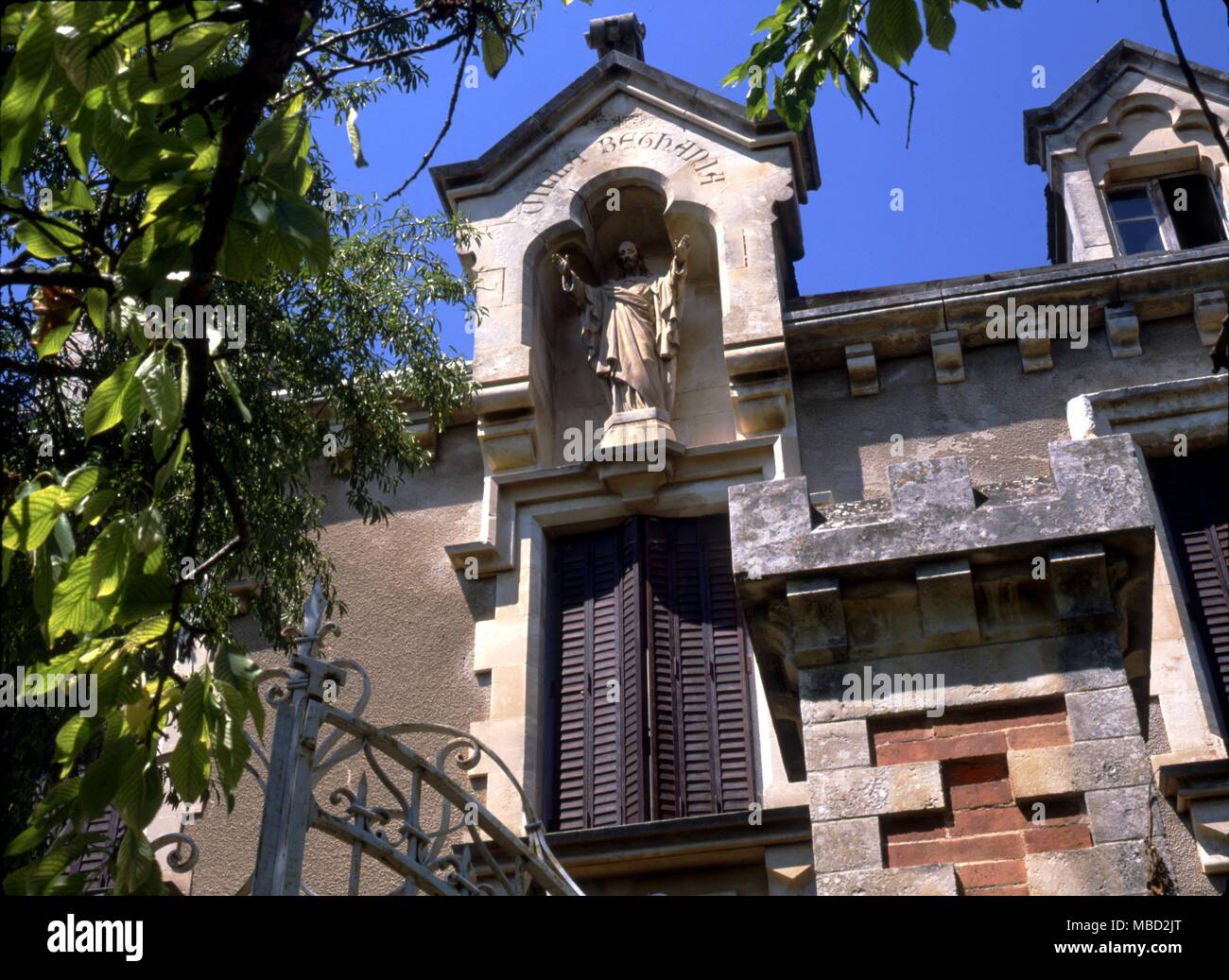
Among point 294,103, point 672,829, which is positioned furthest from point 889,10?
point 672,829

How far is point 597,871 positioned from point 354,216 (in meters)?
4.68

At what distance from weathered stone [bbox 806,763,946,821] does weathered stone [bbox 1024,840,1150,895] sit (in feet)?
1.37

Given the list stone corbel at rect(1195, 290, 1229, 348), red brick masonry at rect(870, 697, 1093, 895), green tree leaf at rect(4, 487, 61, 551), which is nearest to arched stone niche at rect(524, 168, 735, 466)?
stone corbel at rect(1195, 290, 1229, 348)

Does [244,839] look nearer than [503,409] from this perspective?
Yes

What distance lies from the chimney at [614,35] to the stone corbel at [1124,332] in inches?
206

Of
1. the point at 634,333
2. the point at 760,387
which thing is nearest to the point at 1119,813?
the point at 760,387

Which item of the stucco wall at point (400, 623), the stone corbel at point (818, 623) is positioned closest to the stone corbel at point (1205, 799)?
the stucco wall at point (400, 623)

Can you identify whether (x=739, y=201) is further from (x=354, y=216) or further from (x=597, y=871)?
(x=597, y=871)

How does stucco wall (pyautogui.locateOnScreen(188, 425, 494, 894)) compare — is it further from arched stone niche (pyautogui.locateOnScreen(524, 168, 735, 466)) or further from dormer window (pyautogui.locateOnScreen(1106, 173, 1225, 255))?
dormer window (pyautogui.locateOnScreen(1106, 173, 1225, 255))

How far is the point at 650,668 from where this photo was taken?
11523mm
